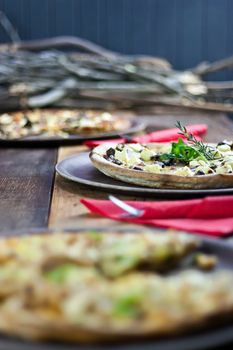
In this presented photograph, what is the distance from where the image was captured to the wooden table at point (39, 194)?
1396mm

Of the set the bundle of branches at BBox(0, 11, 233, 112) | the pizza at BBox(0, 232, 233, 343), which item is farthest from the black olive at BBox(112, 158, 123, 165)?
the bundle of branches at BBox(0, 11, 233, 112)

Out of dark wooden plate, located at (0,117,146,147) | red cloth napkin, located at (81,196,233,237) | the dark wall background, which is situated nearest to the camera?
red cloth napkin, located at (81,196,233,237)

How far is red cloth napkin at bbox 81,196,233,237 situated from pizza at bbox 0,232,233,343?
0.35 meters

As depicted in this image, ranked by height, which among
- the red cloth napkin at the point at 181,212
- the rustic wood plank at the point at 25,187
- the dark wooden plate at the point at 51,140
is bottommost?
the dark wooden plate at the point at 51,140

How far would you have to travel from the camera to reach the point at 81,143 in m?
2.50

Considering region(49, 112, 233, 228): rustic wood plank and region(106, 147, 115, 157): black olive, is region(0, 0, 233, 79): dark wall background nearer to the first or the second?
region(49, 112, 233, 228): rustic wood plank

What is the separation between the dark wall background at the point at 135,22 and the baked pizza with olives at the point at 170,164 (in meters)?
3.83

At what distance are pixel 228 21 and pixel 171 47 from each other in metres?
0.46

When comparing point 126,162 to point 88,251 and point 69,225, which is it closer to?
point 69,225

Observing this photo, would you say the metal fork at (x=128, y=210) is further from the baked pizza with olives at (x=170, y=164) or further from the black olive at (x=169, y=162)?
the black olive at (x=169, y=162)

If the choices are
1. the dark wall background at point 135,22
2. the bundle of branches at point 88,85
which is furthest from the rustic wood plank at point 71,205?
the dark wall background at point 135,22

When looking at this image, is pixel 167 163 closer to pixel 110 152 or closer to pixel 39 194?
pixel 110 152

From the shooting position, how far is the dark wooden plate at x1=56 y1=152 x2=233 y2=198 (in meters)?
1.54

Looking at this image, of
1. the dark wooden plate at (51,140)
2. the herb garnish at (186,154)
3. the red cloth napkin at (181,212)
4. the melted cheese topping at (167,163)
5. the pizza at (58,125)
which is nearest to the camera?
the red cloth napkin at (181,212)
